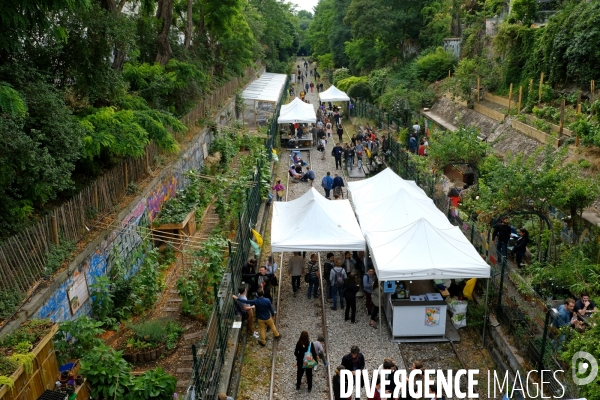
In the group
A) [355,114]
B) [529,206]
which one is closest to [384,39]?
[355,114]

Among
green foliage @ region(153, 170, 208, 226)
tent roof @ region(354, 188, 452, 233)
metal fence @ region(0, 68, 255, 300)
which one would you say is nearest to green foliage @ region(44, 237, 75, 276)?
metal fence @ region(0, 68, 255, 300)

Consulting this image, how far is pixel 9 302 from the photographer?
8.57 meters

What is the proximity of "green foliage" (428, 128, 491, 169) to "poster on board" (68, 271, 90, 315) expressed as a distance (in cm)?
1127

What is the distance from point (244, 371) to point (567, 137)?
13.4 meters

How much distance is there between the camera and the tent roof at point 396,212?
13.4 m

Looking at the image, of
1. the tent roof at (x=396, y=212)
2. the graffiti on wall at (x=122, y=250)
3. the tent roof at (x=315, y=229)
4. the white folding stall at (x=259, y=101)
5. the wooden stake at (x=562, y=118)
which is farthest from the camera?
the white folding stall at (x=259, y=101)

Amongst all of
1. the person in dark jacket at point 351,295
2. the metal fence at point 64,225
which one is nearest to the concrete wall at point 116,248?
the metal fence at point 64,225

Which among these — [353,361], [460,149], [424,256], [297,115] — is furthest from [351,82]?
[353,361]

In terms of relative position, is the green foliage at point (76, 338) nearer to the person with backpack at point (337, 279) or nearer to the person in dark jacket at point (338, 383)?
the person in dark jacket at point (338, 383)

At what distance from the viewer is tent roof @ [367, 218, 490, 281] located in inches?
424

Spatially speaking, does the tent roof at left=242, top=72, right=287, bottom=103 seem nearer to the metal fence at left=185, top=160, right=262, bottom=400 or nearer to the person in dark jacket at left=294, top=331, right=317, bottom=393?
the metal fence at left=185, top=160, right=262, bottom=400

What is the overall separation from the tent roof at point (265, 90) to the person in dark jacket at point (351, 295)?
77.5ft

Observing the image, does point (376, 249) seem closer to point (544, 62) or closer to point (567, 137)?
point (567, 137)

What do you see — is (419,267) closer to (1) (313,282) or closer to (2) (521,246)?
(1) (313,282)
